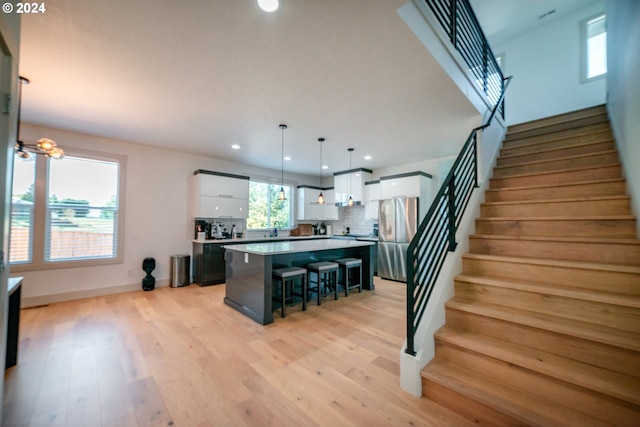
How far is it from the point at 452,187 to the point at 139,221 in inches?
202

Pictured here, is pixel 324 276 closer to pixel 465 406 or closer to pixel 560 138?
pixel 465 406

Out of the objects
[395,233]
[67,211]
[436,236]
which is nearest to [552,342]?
[436,236]

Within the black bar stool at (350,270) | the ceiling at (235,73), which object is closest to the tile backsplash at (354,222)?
the black bar stool at (350,270)

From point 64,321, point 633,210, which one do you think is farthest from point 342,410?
point 64,321

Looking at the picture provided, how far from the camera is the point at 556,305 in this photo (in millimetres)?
1708

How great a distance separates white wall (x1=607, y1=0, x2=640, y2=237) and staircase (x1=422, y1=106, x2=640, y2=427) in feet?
0.56

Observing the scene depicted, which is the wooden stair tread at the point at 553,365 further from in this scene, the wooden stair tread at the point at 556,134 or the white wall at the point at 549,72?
the white wall at the point at 549,72

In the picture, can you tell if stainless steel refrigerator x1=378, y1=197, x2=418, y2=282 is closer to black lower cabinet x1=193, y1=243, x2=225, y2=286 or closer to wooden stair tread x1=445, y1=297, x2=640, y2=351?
wooden stair tread x1=445, y1=297, x2=640, y2=351

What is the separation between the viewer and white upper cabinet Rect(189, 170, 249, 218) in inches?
196

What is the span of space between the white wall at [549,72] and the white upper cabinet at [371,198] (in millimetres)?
3143

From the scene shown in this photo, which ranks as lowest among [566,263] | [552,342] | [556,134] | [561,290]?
[552,342]

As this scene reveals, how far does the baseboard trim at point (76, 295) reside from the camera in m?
3.62

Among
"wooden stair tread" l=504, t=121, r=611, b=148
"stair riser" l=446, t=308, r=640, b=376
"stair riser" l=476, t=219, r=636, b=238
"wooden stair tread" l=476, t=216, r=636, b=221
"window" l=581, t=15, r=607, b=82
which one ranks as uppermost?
"window" l=581, t=15, r=607, b=82

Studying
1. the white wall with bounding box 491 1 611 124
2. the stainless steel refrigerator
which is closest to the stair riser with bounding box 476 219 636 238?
the stainless steel refrigerator
